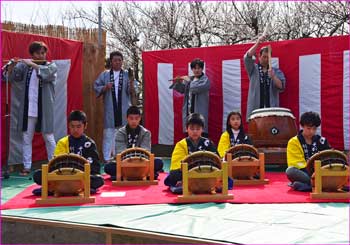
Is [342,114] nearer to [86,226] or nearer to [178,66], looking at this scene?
[178,66]

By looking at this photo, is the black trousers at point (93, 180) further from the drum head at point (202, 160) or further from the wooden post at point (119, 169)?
the drum head at point (202, 160)

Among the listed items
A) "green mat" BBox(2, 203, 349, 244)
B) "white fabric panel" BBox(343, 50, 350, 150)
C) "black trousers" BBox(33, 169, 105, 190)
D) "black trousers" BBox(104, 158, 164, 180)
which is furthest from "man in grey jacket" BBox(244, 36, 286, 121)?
"green mat" BBox(2, 203, 349, 244)

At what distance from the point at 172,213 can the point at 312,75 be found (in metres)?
3.47

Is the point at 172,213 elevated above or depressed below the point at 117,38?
below

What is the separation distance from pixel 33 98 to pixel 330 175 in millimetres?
3127

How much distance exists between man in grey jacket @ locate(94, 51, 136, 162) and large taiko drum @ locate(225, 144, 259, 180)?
191cm

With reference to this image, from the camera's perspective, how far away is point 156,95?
714 centimetres

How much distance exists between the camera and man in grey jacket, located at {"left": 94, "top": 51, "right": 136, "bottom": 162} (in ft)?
19.6

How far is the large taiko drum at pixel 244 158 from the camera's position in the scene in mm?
4461

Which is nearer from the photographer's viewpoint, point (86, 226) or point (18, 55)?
point (86, 226)

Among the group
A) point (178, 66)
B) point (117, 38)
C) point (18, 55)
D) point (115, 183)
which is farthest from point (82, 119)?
point (117, 38)

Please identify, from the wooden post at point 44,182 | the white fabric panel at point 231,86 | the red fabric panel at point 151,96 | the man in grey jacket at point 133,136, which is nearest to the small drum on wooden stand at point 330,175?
the man in grey jacket at point 133,136

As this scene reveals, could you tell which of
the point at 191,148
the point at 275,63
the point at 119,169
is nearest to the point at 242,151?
the point at 191,148

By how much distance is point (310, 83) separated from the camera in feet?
19.8
